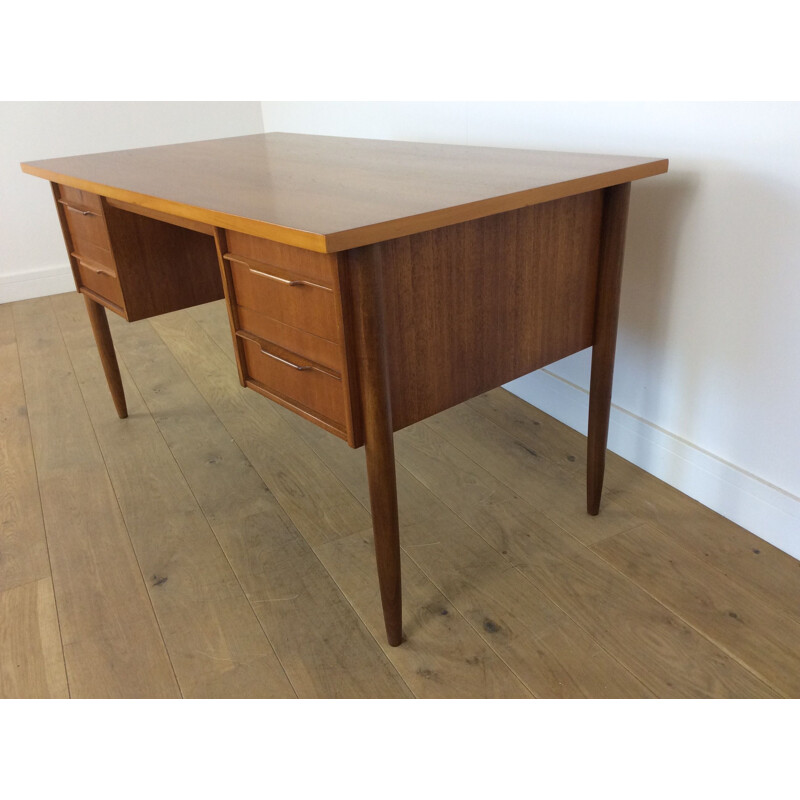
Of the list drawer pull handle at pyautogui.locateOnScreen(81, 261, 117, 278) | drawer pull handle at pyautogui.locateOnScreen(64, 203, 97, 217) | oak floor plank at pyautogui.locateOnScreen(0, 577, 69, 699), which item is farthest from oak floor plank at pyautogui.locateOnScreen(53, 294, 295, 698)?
drawer pull handle at pyautogui.locateOnScreen(64, 203, 97, 217)

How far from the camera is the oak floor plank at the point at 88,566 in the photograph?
4.00ft

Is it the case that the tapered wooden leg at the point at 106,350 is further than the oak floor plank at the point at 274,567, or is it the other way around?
the tapered wooden leg at the point at 106,350

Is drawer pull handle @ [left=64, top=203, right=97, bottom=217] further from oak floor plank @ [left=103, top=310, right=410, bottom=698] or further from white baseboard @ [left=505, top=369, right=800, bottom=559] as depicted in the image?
white baseboard @ [left=505, top=369, right=800, bottom=559]

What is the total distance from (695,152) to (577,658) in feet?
3.11

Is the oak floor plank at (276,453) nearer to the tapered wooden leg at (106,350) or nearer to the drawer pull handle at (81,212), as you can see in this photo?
the tapered wooden leg at (106,350)

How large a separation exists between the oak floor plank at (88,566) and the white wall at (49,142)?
1168 mm

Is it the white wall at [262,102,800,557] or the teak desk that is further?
the white wall at [262,102,800,557]

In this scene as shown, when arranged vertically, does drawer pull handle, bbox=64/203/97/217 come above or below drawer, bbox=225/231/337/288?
below

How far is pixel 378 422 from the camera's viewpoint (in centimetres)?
105

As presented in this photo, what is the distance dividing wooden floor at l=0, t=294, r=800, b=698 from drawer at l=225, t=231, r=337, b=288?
25.9 inches

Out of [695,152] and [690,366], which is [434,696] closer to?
[690,366]

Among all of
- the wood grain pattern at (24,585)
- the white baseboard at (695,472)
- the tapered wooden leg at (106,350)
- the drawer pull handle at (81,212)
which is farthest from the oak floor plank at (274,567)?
the white baseboard at (695,472)

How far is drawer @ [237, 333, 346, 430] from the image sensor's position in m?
1.08

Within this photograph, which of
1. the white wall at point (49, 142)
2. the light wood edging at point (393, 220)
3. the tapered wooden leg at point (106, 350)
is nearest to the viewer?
the light wood edging at point (393, 220)
